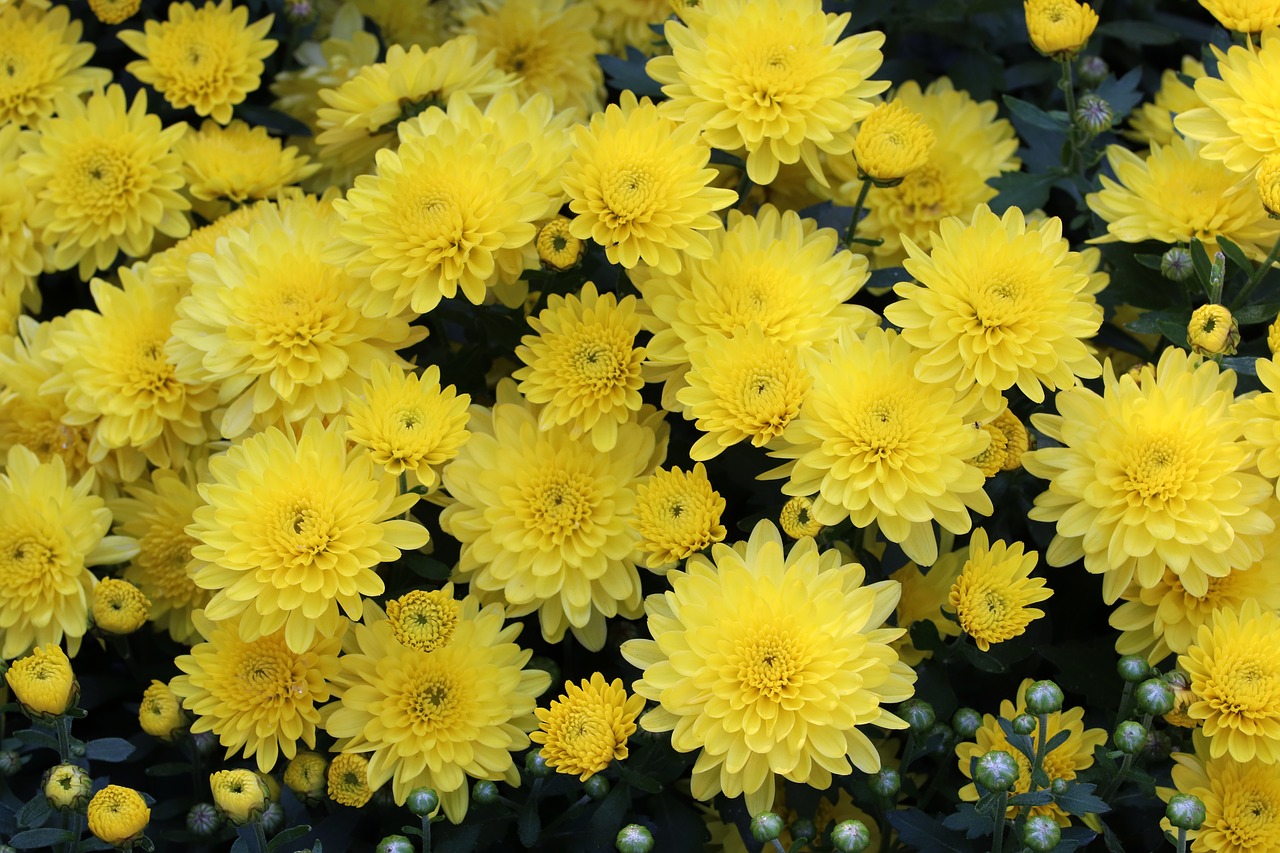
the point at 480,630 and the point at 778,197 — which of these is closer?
the point at 480,630

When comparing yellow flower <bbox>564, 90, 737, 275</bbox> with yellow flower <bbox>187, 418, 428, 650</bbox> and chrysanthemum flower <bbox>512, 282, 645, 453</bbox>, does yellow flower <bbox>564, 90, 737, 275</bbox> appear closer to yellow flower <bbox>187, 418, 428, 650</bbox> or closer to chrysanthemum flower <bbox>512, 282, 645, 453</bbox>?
chrysanthemum flower <bbox>512, 282, 645, 453</bbox>

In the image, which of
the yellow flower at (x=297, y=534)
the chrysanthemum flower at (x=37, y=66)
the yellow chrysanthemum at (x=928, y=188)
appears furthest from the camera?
the chrysanthemum flower at (x=37, y=66)

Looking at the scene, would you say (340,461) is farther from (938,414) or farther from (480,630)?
(938,414)

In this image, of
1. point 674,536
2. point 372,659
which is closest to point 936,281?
point 674,536

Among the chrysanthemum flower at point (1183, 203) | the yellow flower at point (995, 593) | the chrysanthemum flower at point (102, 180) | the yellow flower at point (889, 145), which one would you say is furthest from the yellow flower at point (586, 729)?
the chrysanthemum flower at point (102, 180)

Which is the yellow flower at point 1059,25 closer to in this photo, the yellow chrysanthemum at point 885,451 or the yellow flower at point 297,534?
the yellow chrysanthemum at point 885,451

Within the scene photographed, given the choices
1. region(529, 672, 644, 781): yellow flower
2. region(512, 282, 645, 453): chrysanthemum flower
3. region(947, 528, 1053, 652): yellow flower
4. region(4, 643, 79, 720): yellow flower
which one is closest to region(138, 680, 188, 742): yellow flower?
region(4, 643, 79, 720): yellow flower
